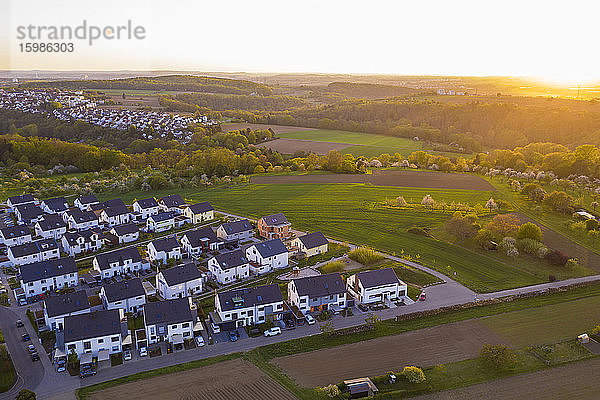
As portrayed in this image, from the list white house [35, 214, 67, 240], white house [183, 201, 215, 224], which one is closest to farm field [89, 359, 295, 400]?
white house [183, 201, 215, 224]

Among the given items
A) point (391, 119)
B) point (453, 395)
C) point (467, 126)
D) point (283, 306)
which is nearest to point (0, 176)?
point (283, 306)

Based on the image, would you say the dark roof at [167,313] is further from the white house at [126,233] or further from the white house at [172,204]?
the white house at [172,204]

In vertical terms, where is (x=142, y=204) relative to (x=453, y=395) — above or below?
above

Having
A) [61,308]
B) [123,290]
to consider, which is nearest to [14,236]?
[61,308]

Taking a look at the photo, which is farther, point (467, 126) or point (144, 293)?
point (467, 126)

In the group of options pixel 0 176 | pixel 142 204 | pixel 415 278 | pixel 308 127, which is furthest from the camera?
pixel 308 127

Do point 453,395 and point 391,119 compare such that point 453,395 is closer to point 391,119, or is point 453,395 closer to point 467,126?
point 467,126
